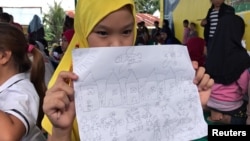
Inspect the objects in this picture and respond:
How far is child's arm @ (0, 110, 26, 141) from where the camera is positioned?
1.28m

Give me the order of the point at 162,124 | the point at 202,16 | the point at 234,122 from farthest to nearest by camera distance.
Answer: the point at 202,16, the point at 234,122, the point at 162,124

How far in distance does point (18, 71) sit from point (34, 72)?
0.52ft

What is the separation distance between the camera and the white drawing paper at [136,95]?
1010 mm

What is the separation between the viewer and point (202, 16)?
8766mm

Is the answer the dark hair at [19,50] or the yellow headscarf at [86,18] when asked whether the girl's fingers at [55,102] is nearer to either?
the yellow headscarf at [86,18]

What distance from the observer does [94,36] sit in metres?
1.17

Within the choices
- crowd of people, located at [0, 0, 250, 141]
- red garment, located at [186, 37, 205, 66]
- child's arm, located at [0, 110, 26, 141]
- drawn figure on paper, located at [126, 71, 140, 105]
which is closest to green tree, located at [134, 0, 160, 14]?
red garment, located at [186, 37, 205, 66]

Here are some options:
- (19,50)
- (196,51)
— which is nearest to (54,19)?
(196,51)

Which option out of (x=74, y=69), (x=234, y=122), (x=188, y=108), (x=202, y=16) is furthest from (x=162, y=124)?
(x=202, y=16)

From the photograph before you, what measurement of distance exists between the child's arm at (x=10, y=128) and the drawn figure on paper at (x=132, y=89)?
473mm

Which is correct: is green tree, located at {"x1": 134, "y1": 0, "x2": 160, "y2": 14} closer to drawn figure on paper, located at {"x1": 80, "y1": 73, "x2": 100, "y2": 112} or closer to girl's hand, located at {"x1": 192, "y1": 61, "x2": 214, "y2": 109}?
girl's hand, located at {"x1": 192, "y1": 61, "x2": 214, "y2": 109}

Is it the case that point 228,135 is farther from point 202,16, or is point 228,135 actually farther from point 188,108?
point 202,16

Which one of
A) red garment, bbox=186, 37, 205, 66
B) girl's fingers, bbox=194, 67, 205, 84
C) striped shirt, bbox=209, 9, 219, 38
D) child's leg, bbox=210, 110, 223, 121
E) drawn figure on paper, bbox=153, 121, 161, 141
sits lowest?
child's leg, bbox=210, 110, 223, 121

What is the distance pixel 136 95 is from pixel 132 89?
0.07 feet
